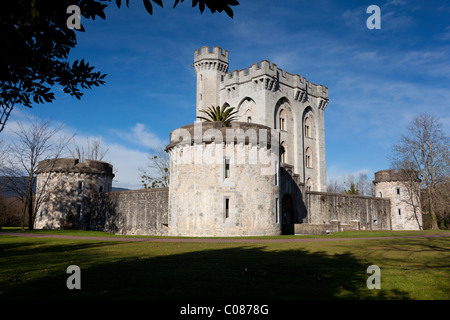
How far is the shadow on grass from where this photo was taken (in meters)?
5.80

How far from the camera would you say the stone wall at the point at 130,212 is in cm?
2916

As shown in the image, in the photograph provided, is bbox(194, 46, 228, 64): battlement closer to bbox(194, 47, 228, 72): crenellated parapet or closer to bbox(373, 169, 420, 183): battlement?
bbox(194, 47, 228, 72): crenellated parapet

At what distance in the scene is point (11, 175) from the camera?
33.2 meters

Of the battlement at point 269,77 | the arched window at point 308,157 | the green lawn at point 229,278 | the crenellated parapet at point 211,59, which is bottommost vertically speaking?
the green lawn at point 229,278

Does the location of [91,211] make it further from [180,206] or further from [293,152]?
[293,152]

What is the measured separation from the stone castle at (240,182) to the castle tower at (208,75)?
138mm

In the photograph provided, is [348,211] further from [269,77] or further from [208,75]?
[208,75]

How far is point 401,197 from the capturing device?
141 feet

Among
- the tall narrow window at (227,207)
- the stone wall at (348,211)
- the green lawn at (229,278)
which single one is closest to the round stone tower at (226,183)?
the tall narrow window at (227,207)

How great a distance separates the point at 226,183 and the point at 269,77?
24.4 meters

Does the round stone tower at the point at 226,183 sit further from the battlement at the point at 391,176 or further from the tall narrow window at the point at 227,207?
the battlement at the point at 391,176

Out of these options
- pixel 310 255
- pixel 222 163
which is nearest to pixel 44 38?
pixel 310 255

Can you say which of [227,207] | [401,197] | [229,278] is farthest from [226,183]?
[401,197]
